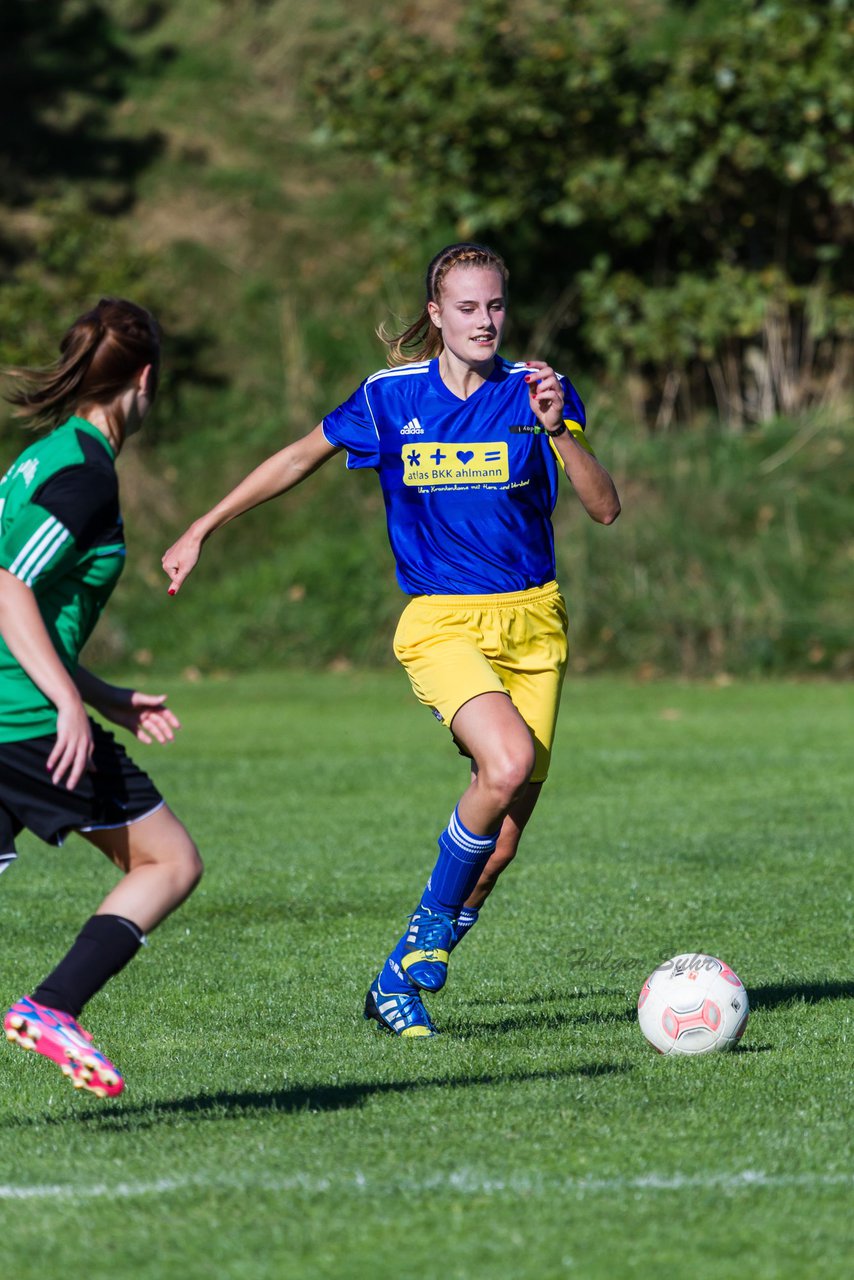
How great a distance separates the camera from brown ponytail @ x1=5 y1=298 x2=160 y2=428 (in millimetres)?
4406

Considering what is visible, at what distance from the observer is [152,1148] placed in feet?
13.8

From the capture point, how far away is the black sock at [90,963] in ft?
13.8

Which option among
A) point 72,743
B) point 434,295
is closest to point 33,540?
point 72,743

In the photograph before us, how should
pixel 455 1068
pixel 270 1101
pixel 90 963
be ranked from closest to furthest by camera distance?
pixel 90 963
pixel 270 1101
pixel 455 1068

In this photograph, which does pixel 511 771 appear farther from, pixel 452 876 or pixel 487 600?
pixel 487 600

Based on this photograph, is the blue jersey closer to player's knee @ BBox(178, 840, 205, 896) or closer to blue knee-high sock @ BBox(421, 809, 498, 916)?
blue knee-high sock @ BBox(421, 809, 498, 916)

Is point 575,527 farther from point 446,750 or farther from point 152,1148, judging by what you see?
point 152,1148

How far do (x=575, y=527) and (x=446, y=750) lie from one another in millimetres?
4817

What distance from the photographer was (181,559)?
17.4ft

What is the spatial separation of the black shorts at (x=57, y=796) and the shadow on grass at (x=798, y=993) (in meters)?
2.36

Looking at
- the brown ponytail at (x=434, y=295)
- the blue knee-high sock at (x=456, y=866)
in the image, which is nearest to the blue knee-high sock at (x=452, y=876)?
the blue knee-high sock at (x=456, y=866)

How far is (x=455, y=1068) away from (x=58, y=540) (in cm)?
190

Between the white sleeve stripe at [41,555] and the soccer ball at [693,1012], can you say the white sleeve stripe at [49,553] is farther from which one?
the soccer ball at [693,1012]

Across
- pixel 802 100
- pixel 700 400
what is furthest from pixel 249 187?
pixel 802 100
